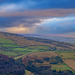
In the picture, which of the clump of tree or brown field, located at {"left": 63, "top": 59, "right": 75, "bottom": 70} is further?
brown field, located at {"left": 63, "top": 59, "right": 75, "bottom": 70}

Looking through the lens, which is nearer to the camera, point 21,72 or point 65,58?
point 21,72

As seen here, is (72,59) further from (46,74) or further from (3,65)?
(3,65)

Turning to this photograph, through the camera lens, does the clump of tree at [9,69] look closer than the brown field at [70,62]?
Yes

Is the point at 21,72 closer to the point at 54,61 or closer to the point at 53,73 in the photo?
the point at 53,73

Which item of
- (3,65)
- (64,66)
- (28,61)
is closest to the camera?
(3,65)

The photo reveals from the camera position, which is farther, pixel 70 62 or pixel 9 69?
pixel 70 62

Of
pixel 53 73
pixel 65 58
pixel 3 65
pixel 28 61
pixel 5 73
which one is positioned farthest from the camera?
pixel 65 58

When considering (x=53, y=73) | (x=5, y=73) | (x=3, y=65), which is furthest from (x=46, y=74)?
(x=3, y=65)

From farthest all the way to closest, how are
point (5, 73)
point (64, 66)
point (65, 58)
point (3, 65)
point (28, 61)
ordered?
point (65, 58) < point (28, 61) < point (64, 66) < point (3, 65) < point (5, 73)

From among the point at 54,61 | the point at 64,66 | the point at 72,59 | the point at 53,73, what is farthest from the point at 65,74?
the point at 72,59
